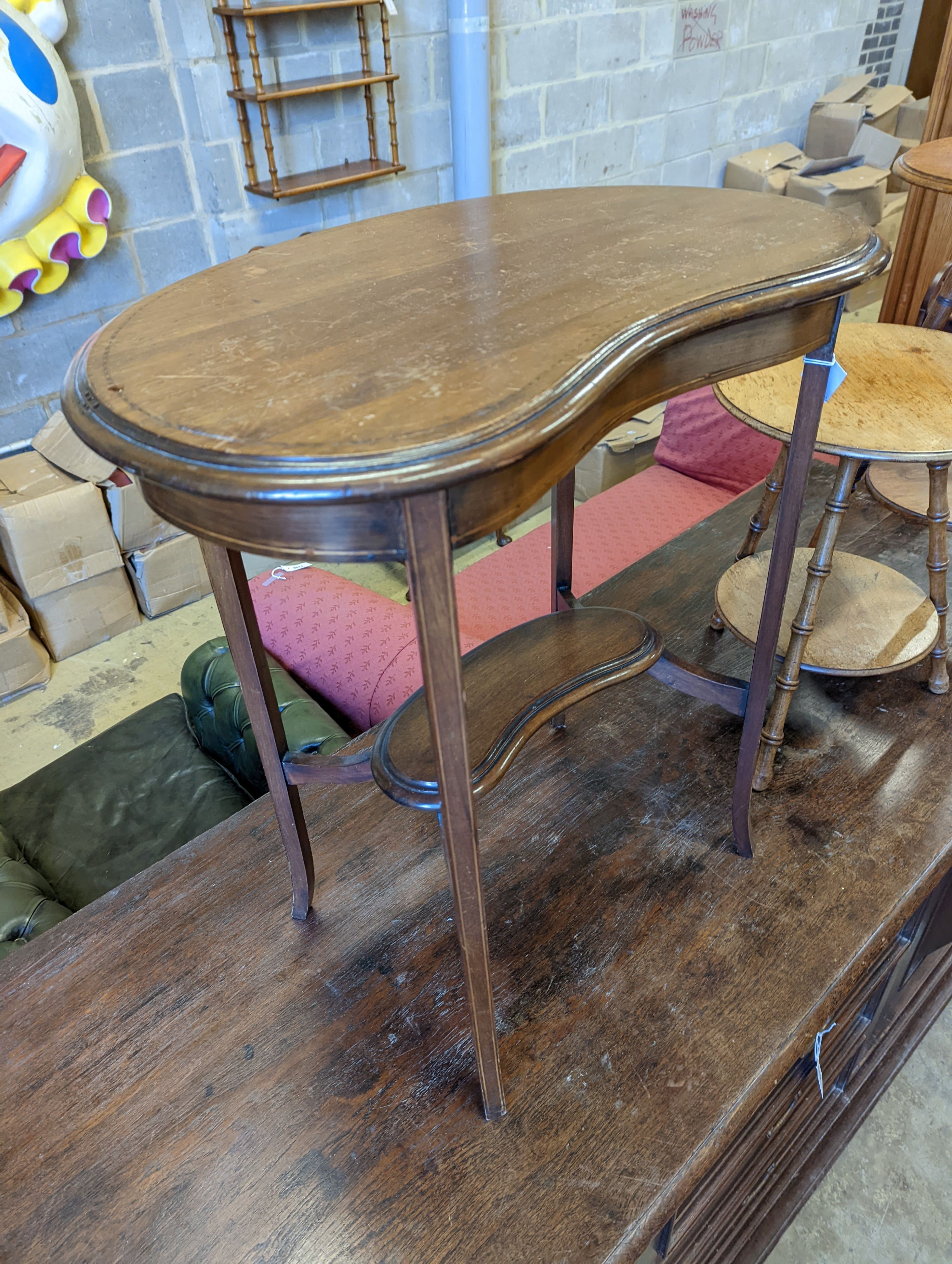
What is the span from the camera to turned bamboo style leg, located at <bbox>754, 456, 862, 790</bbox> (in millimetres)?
1377

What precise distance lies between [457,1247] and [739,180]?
501 centimetres

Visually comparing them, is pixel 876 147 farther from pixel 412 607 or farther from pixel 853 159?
pixel 412 607

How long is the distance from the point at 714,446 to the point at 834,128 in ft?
12.1

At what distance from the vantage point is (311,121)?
2988 millimetres

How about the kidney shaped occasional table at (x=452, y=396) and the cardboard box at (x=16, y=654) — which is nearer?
the kidney shaped occasional table at (x=452, y=396)

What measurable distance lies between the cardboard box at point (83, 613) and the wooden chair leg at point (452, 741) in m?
2.43

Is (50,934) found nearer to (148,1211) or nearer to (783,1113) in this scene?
(148,1211)

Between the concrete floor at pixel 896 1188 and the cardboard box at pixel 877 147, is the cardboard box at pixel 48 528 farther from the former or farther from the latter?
the cardboard box at pixel 877 147

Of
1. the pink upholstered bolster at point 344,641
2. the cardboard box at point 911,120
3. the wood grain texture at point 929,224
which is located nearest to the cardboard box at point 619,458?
the wood grain texture at point 929,224

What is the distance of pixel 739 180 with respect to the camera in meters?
4.62

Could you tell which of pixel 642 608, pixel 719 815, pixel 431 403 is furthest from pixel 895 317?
pixel 431 403

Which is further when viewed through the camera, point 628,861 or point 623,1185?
point 628,861

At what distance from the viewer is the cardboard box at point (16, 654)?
2793 millimetres

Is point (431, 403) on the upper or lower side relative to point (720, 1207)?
upper
